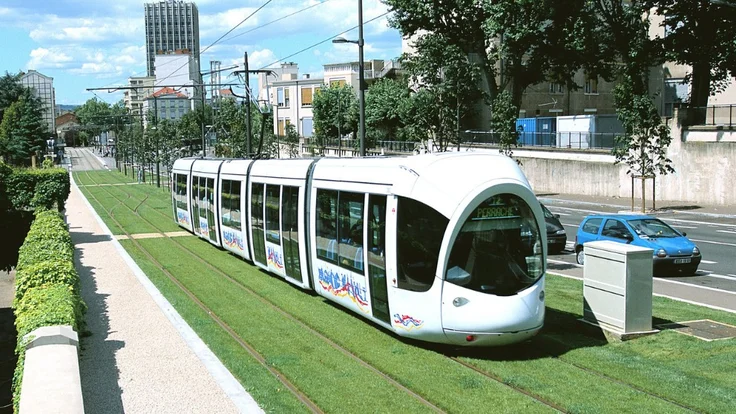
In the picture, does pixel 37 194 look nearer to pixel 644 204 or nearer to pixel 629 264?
pixel 629 264

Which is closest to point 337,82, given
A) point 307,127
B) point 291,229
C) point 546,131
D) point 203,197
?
point 307,127

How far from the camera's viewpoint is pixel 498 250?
38.9 feet

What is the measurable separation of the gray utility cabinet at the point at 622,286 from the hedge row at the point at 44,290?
8.08 m

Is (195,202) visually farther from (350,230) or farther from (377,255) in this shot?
Result: (377,255)

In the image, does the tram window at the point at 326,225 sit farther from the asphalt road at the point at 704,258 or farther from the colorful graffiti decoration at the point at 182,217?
the colorful graffiti decoration at the point at 182,217

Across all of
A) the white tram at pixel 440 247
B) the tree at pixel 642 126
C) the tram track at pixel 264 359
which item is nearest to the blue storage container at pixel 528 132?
the tree at pixel 642 126

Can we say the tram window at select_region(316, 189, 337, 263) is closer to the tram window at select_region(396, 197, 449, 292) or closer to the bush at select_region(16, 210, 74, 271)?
the tram window at select_region(396, 197, 449, 292)

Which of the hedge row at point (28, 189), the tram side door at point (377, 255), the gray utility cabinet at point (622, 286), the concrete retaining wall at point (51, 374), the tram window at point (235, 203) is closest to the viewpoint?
the concrete retaining wall at point (51, 374)

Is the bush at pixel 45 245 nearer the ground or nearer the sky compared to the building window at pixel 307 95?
nearer the ground

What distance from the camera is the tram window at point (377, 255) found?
13000 millimetres

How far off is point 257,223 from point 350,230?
23.0ft

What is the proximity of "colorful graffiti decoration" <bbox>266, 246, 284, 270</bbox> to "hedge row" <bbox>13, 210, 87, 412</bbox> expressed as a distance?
454 cm

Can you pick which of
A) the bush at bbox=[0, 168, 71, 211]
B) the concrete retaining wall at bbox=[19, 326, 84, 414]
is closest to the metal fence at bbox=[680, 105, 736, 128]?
the bush at bbox=[0, 168, 71, 211]

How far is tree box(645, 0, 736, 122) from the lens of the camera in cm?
3989
